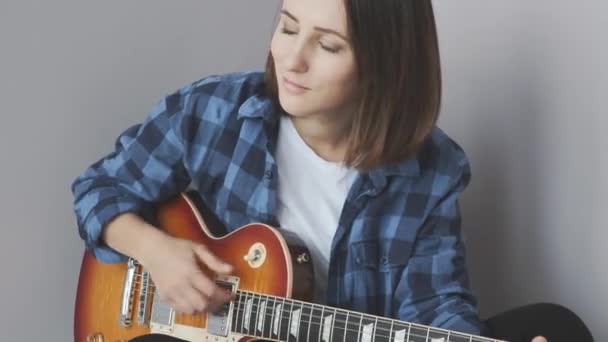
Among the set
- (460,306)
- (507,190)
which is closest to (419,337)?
(460,306)

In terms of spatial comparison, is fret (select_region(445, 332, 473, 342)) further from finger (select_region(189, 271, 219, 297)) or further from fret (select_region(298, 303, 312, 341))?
finger (select_region(189, 271, 219, 297))

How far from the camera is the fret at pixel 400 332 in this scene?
1.07 m

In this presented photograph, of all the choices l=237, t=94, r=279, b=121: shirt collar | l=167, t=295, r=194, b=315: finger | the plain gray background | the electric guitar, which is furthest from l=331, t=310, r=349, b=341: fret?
the plain gray background

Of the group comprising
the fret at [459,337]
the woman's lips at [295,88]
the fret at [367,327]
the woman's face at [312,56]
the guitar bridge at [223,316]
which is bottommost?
the guitar bridge at [223,316]

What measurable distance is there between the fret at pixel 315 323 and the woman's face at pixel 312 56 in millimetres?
266

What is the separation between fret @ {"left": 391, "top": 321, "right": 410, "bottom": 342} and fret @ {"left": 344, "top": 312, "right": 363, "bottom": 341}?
49 millimetres

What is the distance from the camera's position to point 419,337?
3.50ft

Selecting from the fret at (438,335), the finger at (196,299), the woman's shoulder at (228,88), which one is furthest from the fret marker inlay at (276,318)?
the woman's shoulder at (228,88)

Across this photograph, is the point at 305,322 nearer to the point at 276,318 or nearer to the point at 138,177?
the point at 276,318

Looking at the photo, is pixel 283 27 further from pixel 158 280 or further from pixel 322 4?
pixel 158 280

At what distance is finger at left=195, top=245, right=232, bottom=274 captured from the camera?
1.21 metres

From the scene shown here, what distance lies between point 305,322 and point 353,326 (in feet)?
0.23

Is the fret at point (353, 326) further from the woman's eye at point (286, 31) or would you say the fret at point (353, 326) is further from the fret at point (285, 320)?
the woman's eye at point (286, 31)

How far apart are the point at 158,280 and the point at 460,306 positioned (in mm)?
430
